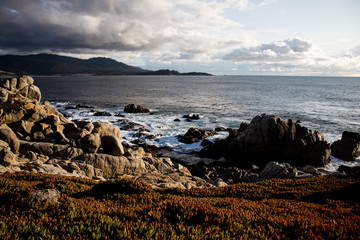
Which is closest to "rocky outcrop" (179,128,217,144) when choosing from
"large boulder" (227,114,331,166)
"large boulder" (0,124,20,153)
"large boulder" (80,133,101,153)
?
"large boulder" (227,114,331,166)

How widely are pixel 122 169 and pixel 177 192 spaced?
11.8 m

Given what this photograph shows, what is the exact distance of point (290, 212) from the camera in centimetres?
948

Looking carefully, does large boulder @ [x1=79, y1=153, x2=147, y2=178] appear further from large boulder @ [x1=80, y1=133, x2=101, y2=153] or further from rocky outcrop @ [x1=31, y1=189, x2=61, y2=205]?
rocky outcrop @ [x1=31, y1=189, x2=61, y2=205]

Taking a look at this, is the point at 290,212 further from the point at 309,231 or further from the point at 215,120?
the point at 215,120

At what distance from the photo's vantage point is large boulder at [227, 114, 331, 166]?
3409 centimetres

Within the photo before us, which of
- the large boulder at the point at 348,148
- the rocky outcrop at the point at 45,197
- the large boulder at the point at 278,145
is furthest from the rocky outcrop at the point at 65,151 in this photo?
the large boulder at the point at 348,148

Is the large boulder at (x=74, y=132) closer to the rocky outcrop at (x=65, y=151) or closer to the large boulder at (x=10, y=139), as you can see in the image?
the rocky outcrop at (x=65, y=151)

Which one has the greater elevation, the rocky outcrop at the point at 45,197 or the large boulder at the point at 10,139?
the rocky outcrop at the point at 45,197

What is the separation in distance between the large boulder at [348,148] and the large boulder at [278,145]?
117 inches

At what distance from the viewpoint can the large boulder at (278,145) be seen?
1342 inches

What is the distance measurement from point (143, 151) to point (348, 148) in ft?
109

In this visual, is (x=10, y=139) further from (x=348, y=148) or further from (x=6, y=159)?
(x=348, y=148)

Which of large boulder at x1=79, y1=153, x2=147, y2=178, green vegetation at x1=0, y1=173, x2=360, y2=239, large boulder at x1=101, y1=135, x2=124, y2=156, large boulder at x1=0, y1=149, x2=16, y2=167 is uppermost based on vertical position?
green vegetation at x1=0, y1=173, x2=360, y2=239


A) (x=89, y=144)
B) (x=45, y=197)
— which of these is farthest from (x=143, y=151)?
(x=45, y=197)
